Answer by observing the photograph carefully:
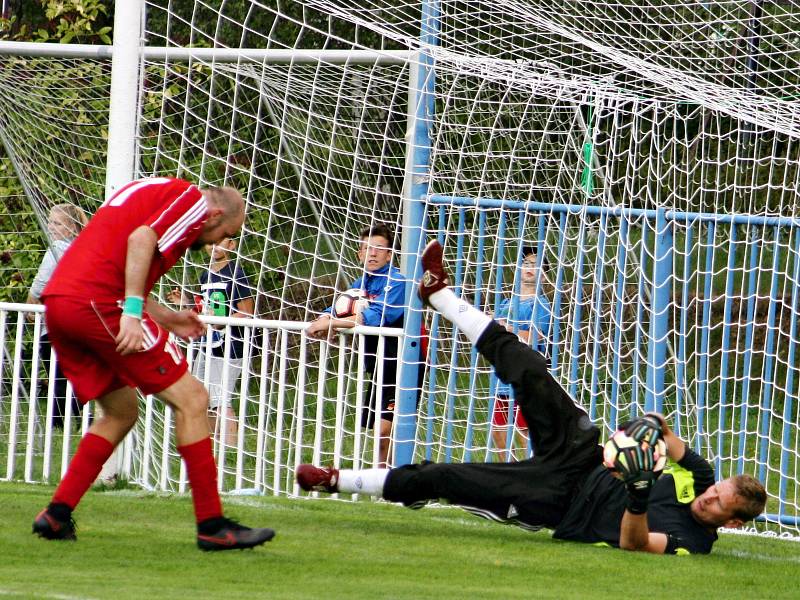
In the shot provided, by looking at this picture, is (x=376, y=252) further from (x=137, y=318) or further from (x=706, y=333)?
(x=137, y=318)

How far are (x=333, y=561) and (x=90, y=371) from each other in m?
1.32

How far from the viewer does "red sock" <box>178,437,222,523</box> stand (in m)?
5.73

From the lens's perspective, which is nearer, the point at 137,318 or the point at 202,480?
the point at 137,318

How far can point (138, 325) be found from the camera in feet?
18.3

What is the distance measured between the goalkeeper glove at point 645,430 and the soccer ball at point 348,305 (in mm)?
3147

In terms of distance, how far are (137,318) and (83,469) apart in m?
0.81

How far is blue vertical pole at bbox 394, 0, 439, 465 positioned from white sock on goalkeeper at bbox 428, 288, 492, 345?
1.27m

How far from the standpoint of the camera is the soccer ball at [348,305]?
8.78 metres

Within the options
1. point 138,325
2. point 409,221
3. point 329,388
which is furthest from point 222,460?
point 138,325

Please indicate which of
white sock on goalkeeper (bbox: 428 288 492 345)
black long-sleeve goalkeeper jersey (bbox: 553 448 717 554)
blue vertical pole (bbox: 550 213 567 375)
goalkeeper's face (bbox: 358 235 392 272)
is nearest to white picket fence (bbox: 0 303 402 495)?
goalkeeper's face (bbox: 358 235 392 272)

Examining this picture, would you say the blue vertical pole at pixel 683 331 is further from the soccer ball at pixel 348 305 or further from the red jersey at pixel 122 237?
the red jersey at pixel 122 237

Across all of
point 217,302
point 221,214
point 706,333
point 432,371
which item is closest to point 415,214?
point 432,371

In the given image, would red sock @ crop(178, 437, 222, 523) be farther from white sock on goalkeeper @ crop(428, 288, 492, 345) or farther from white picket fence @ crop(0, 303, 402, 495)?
white picket fence @ crop(0, 303, 402, 495)

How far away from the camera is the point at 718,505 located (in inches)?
251
